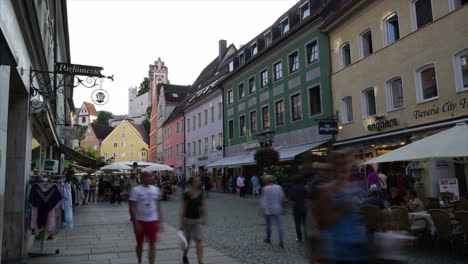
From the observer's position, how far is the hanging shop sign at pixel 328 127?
20609mm

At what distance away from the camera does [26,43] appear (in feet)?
26.1

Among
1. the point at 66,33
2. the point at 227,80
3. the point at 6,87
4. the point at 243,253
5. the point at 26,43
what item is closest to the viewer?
the point at 6,87

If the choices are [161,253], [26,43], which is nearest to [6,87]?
[26,43]

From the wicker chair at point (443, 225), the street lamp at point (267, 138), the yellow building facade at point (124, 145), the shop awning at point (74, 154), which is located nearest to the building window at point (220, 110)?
the street lamp at point (267, 138)

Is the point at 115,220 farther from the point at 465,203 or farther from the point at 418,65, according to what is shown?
the point at 418,65

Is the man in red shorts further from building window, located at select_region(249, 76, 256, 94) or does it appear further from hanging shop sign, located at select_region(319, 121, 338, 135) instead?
building window, located at select_region(249, 76, 256, 94)

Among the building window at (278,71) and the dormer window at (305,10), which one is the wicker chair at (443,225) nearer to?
the dormer window at (305,10)

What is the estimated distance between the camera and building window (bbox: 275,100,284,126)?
27469 millimetres

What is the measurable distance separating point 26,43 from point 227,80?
29113 millimetres

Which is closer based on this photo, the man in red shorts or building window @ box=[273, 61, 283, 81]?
the man in red shorts

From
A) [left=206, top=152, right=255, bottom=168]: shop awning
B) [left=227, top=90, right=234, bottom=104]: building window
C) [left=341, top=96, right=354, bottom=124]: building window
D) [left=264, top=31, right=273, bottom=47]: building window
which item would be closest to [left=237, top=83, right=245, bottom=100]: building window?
[left=227, top=90, right=234, bottom=104]: building window

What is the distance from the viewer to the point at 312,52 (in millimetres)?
24188

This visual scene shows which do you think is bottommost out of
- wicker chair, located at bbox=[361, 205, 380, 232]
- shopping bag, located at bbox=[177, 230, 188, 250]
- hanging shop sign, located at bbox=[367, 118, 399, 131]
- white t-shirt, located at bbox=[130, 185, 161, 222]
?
shopping bag, located at bbox=[177, 230, 188, 250]

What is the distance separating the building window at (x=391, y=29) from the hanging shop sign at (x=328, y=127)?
4.95 metres
